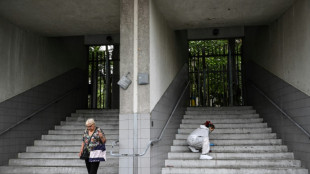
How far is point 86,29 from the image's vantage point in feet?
27.1

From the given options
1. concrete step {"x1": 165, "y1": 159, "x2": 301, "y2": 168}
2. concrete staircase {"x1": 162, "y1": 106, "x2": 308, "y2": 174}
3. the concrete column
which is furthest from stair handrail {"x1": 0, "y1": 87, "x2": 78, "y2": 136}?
concrete step {"x1": 165, "y1": 159, "x2": 301, "y2": 168}

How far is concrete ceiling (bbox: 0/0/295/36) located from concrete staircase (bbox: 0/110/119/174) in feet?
8.01

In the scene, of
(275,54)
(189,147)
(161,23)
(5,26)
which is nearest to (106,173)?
(189,147)

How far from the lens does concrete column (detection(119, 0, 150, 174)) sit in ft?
18.6

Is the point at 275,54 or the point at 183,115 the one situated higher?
the point at 275,54

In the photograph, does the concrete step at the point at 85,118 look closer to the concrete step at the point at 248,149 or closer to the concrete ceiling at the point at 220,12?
the concrete step at the point at 248,149

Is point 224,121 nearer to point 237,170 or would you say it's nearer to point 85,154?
point 237,170

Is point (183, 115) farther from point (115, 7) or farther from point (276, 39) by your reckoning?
point (115, 7)

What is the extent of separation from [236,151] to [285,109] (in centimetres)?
138

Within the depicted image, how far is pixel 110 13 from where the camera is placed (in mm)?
7102

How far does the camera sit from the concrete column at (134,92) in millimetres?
5668

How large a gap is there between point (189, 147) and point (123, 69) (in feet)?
8.28

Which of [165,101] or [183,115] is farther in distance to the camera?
[183,115]

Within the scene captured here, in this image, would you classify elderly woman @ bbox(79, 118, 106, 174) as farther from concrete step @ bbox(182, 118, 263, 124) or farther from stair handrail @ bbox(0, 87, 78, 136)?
concrete step @ bbox(182, 118, 263, 124)
